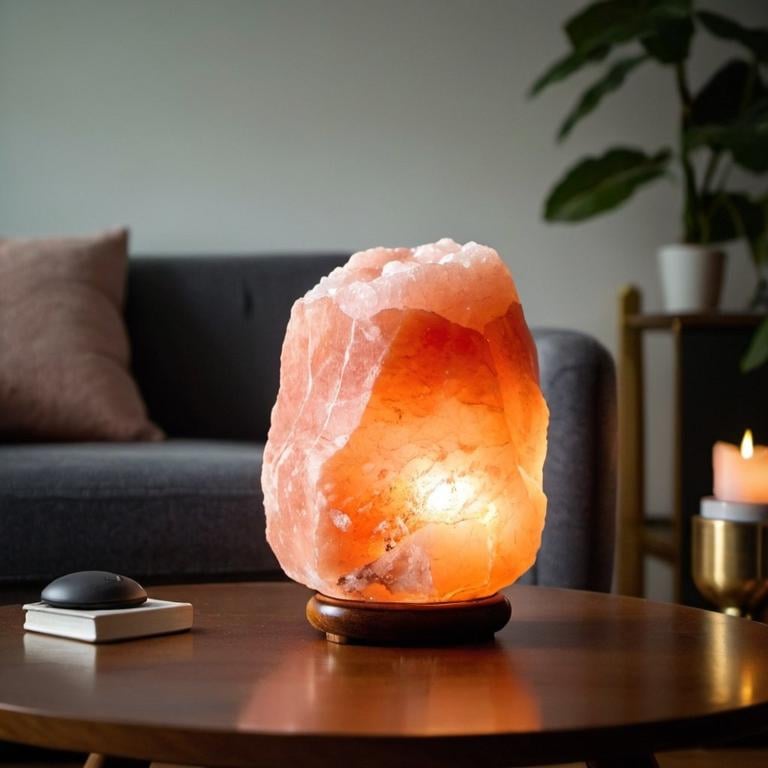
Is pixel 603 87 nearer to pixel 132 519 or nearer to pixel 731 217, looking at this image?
pixel 731 217

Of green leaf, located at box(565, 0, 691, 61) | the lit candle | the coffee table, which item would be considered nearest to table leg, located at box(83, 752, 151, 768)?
the coffee table

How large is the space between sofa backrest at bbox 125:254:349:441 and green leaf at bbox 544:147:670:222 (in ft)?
1.63

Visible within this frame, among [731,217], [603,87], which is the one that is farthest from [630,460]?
[603,87]

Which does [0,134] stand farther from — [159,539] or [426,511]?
[426,511]

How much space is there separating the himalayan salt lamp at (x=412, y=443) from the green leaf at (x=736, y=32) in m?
1.78

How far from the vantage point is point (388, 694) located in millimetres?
730

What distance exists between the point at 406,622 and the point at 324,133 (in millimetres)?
1943

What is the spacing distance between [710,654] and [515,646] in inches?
5.5

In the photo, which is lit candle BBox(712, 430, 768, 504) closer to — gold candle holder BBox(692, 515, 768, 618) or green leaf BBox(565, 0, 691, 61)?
gold candle holder BBox(692, 515, 768, 618)

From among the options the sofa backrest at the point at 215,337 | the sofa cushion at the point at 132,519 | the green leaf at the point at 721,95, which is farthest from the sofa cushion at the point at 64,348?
the green leaf at the point at 721,95

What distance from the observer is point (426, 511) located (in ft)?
2.92

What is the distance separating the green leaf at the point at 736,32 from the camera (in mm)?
2477

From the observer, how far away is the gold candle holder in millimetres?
1325

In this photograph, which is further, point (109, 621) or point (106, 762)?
point (106, 762)
